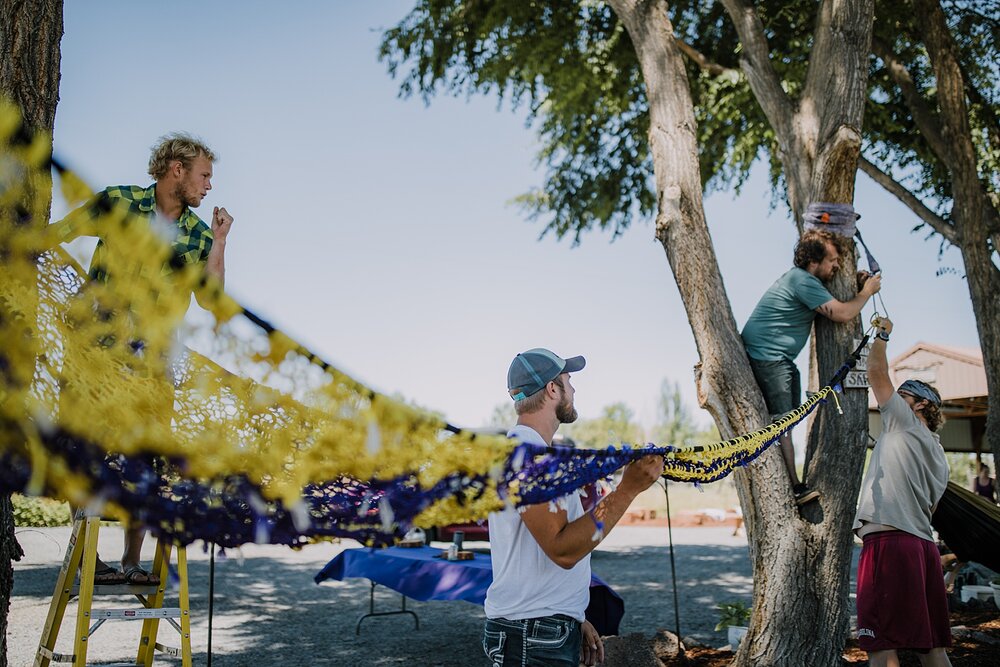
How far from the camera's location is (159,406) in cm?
149

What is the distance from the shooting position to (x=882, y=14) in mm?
8734

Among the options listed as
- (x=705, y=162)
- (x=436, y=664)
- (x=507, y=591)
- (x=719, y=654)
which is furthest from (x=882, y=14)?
(x=507, y=591)

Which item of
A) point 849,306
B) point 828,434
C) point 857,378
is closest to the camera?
point 849,306

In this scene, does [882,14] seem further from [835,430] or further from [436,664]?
[436,664]

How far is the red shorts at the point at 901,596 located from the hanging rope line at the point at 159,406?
9.51 ft

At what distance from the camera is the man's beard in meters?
2.40

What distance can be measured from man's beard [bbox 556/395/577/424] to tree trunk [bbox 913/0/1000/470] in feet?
22.4

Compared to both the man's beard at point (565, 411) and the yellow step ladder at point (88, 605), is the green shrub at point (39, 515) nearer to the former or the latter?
the yellow step ladder at point (88, 605)

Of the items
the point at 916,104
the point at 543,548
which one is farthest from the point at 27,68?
the point at 916,104

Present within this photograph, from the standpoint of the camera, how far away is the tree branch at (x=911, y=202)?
8.43 m

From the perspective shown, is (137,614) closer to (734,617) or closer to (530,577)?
(530,577)

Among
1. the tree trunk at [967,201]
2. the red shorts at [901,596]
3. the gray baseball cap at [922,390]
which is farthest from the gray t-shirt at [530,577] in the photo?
the tree trunk at [967,201]

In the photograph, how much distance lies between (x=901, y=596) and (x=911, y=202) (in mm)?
6084

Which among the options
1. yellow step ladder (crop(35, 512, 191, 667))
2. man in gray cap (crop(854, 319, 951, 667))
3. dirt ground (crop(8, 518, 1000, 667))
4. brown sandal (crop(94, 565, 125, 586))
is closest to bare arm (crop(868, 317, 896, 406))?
man in gray cap (crop(854, 319, 951, 667))
